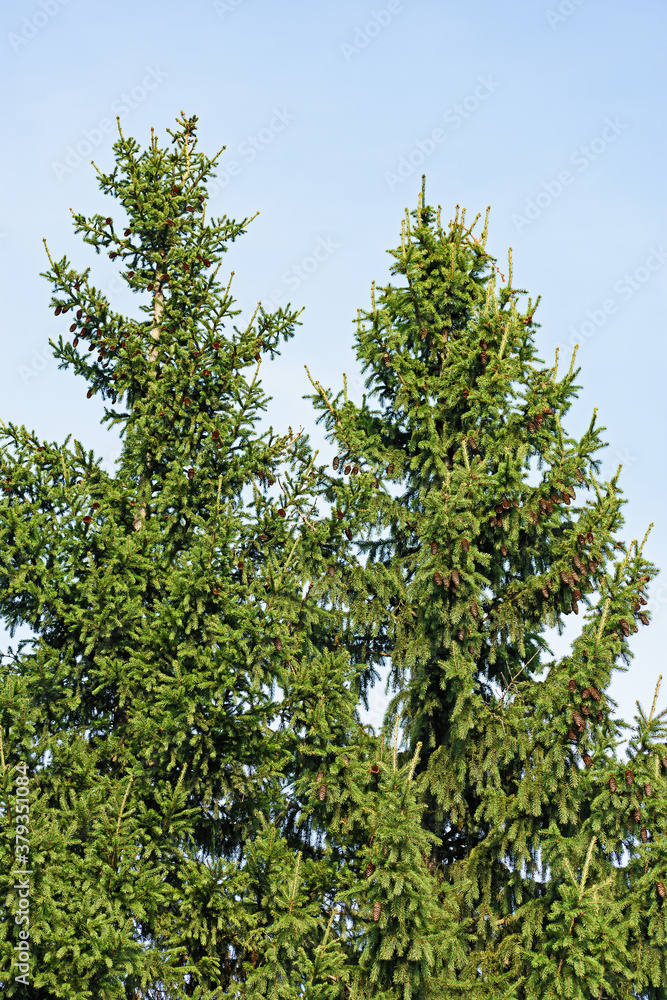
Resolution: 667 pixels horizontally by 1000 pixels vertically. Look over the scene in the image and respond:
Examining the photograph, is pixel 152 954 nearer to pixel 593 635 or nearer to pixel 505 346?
pixel 593 635

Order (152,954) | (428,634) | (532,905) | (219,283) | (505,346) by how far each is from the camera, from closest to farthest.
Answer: (152,954), (532,905), (428,634), (505,346), (219,283)

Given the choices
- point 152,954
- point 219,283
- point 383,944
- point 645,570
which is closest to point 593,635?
point 645,570

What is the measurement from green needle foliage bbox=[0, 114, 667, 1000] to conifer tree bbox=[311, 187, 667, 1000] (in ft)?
0.13

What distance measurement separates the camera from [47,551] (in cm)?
1045

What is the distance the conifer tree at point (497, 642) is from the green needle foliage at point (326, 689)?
4 cm

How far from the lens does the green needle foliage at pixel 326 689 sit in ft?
28.6

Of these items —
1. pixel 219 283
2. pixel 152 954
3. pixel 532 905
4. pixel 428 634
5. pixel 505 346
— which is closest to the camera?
pixel 152 954

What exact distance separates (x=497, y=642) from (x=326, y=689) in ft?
8.90

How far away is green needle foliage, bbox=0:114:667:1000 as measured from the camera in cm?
873

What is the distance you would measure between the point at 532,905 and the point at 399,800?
2.59 metres

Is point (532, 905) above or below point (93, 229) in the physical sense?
below

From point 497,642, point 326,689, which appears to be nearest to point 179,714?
point 326,689

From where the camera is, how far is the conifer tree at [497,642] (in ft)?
30.1

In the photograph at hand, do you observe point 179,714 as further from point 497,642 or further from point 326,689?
point 497,642
